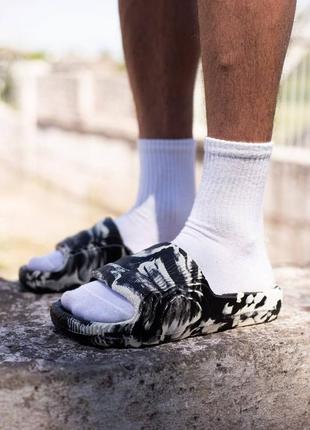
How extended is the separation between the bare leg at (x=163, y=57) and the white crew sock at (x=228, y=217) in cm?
30

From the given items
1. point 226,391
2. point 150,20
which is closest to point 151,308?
point 226,391

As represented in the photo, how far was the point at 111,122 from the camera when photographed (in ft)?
21.5

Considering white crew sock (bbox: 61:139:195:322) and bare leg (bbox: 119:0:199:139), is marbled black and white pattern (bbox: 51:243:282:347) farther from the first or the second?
bare leg (bbox: 119:0:199:139)

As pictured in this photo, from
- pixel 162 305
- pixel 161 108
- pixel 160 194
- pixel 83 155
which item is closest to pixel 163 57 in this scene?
pixel 161 108

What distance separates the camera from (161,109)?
128 cm

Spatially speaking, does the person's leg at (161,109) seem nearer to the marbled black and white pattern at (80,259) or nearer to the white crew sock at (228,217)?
the marbled black and white pattern at (80,259)

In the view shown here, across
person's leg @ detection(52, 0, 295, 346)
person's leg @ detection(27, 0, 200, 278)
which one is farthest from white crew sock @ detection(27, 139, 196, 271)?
person's leg @ detection(52, 0, 295, 346)

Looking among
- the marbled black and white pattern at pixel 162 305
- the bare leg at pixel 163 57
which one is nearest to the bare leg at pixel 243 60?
the marbled black and white pattern at pixel 162 305

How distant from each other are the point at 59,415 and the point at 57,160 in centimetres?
695

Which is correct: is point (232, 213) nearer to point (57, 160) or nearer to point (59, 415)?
point (59, 415)

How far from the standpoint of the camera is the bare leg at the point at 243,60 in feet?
3.02

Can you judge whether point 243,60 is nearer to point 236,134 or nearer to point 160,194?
point 236,134

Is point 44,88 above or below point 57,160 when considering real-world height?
above

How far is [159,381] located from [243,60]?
1.37 ft
